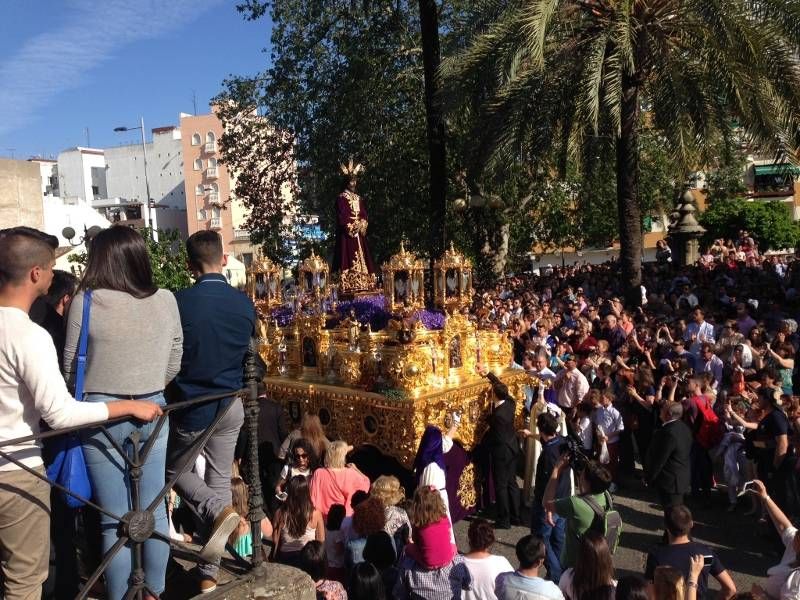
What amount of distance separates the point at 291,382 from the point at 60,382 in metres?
6.58

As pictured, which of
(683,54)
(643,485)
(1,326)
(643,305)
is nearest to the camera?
(1,326)

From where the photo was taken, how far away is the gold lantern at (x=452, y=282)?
9.57 m

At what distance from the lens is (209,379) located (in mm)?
3869

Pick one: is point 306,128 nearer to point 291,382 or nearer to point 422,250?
point 422,250

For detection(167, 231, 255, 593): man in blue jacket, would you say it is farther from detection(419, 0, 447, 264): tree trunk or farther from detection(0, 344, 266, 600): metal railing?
detection(419, 0, 447, 264): tree trunk

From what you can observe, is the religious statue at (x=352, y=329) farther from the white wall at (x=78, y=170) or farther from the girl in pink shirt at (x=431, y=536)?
the white wall at (x=78, y=170)

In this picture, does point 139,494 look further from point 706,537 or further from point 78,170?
point 78,170

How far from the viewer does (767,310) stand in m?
13.1

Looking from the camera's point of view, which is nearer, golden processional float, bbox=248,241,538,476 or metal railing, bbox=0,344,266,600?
metal railing, bbox=0,344,266,600

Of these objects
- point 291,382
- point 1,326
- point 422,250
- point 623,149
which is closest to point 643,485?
point 291,382

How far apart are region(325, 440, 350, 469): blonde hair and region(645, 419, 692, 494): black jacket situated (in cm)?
310

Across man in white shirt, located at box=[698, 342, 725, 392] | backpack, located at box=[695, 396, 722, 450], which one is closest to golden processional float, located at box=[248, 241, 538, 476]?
backpack, located at box=[695, 396, 722, 450]

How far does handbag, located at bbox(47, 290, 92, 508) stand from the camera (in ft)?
10.3

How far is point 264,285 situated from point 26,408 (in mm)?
8321
